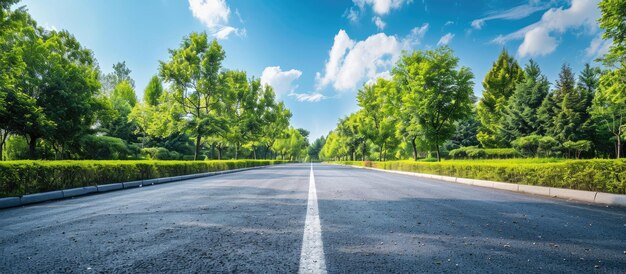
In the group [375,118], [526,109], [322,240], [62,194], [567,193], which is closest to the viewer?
[322,240]

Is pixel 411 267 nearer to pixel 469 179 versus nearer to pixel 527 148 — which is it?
pixel 469 179

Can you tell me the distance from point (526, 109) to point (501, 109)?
30.2ft

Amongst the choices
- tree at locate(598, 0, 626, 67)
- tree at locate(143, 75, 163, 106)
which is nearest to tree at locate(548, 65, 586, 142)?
tree at locate(598, 0, 626, 67)

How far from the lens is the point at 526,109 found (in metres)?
40.2

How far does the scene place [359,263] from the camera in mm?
2523

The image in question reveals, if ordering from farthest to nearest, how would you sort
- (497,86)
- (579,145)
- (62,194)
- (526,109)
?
(497,86)
(526,109)
(579,145)
(62,194)

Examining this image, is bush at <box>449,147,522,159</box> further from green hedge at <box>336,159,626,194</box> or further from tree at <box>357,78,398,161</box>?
green hedge at <box>336,159,626,194</box>

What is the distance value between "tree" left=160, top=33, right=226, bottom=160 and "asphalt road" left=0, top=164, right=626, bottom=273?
2035 centimetres

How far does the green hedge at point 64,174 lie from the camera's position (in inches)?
283


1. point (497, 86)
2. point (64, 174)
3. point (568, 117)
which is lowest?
point (64, 174)

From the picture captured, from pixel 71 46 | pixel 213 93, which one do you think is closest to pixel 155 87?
pixel 71 46

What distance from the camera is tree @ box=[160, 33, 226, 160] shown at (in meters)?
25.4

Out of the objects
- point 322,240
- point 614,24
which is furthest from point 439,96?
point 322,240

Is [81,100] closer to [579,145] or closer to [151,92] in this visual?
[151,92]
